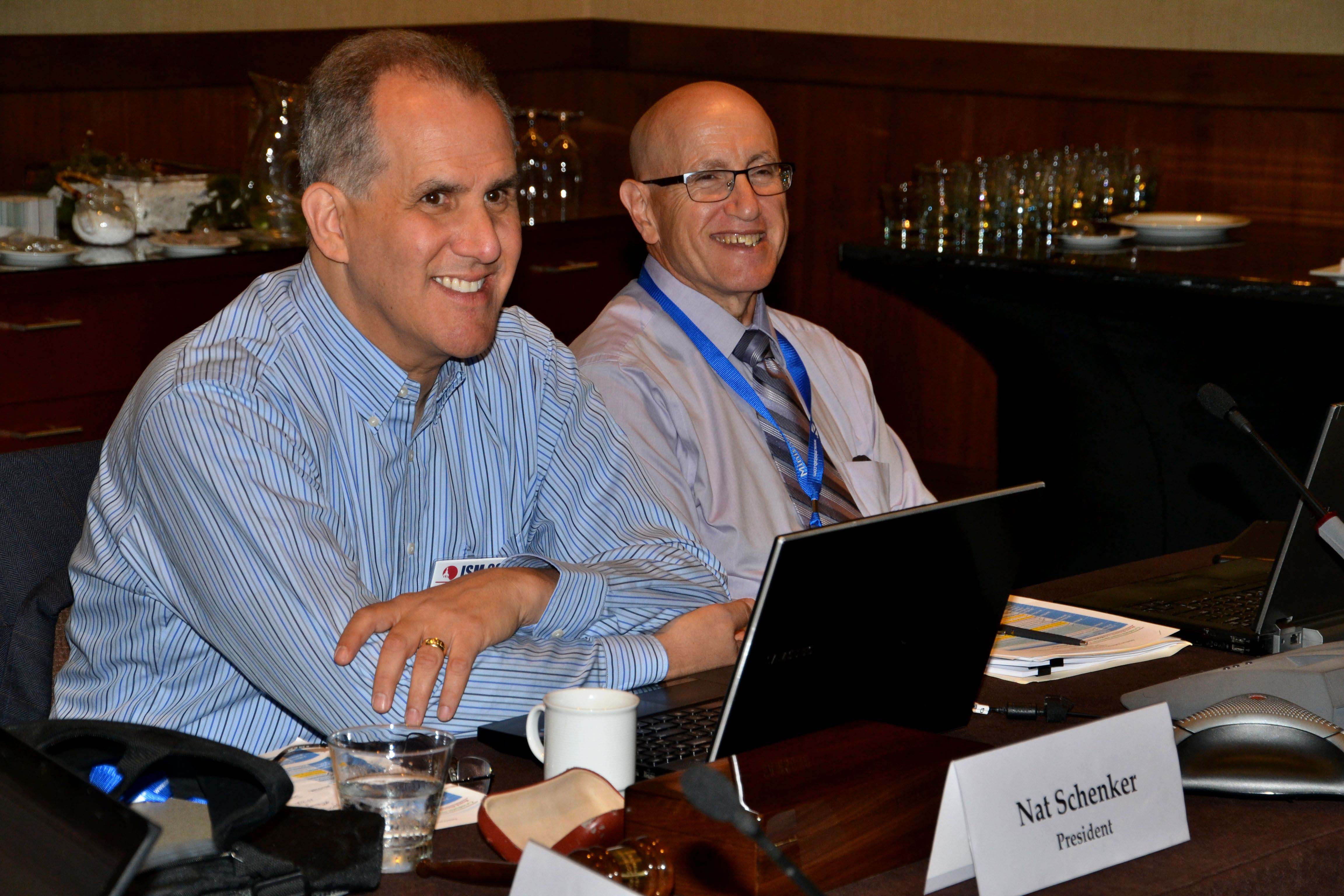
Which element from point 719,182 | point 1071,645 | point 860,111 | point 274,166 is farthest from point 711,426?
point 860,111

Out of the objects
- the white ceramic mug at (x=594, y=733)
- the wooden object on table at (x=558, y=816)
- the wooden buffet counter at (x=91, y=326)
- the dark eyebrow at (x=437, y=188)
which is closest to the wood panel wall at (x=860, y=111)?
the wooden buffet counter at (x=91, y=326)

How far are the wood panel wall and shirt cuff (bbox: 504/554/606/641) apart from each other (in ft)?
7.61

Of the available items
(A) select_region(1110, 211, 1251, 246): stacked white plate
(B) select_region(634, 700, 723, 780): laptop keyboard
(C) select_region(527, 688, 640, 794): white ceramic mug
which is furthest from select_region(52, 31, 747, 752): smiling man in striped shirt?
(A) select_region(1110, 211, 1251, 246): stacked white plate

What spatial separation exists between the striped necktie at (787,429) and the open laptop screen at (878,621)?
97 cm

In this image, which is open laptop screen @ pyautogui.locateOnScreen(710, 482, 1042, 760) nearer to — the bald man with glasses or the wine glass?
the bald man with glasses

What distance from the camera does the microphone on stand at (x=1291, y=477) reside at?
62.2 inches

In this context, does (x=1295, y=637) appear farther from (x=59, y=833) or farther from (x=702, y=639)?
(x=59, y=833)

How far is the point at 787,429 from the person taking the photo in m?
2.42

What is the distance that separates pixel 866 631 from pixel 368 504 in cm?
69

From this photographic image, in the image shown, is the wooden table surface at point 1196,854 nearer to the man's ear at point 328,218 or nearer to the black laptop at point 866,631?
the black laptop at point 866,631

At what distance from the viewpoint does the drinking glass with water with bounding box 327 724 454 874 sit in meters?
1.17

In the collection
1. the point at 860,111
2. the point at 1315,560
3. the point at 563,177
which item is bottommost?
the point at 1315,560

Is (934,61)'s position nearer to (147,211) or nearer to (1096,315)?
(1096,315)

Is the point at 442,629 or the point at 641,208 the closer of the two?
the point at 442,629
